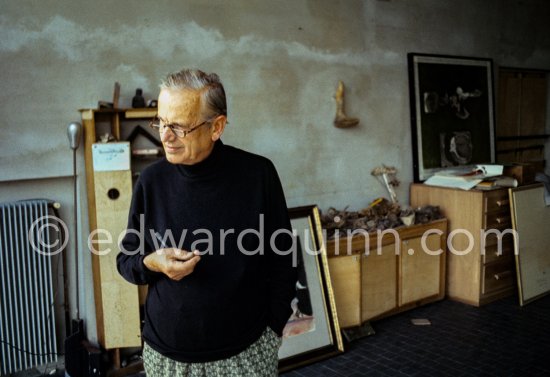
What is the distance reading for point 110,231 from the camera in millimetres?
3402

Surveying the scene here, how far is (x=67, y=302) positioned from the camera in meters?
3.43

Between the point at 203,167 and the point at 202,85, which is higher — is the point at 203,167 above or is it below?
below

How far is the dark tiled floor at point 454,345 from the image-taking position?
3.58 m

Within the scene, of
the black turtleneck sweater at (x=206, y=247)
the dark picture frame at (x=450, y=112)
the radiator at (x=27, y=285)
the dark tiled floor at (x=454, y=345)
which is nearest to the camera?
the black turtleneck sweater at (x=206, y=247)

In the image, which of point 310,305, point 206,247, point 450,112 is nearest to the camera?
point 206,247

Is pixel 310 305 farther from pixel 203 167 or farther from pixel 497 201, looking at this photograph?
pixel 203 167

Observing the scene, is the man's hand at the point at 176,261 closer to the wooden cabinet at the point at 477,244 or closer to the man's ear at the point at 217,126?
the man's ear at the point at 217,126

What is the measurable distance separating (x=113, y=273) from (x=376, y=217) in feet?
7.64

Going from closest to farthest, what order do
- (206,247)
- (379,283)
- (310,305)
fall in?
1. (206,247)
2. (310,305)
3. (379,283)

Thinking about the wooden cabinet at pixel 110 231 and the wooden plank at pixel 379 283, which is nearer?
the wooden cabinet at pixel 110 231

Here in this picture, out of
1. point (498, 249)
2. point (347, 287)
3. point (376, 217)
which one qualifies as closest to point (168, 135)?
point (347, 287)

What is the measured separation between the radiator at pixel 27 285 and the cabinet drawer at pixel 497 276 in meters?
3.68

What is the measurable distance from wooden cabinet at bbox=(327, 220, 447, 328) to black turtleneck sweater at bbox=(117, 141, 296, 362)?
7.92 feet

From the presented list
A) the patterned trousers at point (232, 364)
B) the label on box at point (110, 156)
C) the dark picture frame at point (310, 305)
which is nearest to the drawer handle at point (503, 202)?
the dark picture frame at point (310, 305)
